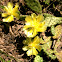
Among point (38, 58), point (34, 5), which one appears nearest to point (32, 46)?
point (38, 58)

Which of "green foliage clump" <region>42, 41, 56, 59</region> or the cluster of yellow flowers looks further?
"green foliage clump" <region>42, 41, 56, 59</region>

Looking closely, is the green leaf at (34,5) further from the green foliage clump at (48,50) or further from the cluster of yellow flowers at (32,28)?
the green foliage clump at (48,50)

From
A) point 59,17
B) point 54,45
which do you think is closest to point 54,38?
point 54,45

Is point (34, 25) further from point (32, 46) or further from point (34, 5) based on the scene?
point (34, 5)

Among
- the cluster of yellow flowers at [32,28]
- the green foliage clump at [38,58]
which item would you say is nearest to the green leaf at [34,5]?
the cluster of yellow flowers at [32,28]

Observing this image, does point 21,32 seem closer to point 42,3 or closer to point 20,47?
point 20,47

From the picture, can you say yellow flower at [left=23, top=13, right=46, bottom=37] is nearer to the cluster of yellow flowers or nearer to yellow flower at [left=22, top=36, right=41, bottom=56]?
the cluster of yellow flowers

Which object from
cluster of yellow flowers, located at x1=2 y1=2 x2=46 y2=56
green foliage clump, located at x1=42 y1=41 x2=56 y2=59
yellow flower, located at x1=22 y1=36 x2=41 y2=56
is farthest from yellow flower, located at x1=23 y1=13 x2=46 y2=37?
green foliage clump, located at x1=42 y1=41 x2=56 y2=59

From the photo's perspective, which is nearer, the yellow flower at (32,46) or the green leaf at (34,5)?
the yellow flower at (32,46)

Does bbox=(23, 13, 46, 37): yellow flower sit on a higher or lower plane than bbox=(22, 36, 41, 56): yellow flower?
higher

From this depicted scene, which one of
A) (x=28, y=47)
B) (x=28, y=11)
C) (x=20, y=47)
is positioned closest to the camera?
(x=28, y=47)

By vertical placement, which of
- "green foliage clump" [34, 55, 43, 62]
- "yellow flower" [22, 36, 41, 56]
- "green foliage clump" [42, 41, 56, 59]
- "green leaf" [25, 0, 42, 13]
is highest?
"green leaf" [25, 0, 42, 13]
